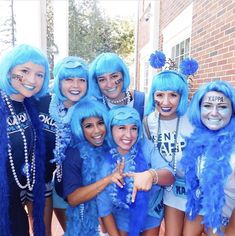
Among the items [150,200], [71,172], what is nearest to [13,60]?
[71,172]

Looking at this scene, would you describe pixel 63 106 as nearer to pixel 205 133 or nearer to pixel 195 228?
pixel 205 133

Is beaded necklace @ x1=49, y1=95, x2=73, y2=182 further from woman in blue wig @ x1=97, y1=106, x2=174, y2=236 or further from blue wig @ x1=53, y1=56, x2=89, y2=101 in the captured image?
woman in blue wig @ x1=97, y1=106, x2=174, y2=236

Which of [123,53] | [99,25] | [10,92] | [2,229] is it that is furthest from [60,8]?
[123,53]

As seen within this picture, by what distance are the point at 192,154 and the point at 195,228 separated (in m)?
0.64

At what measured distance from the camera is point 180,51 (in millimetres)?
6988

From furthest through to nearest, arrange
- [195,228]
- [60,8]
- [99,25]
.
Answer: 1. [99,25]
2. [60,8]
3. [195,228]

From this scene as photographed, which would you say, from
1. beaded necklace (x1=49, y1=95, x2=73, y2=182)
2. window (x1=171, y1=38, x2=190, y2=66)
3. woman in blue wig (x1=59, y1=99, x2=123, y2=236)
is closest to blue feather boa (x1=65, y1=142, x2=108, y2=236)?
→ woman in blue wig (x1=59, y1=99, x2=123, y2=236)

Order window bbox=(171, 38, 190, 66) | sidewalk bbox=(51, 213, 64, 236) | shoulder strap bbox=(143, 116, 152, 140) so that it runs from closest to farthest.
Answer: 1. shoulder strap bbox=(143, 116, 152, 140)
2. sidewalk bbox=(51, 213, 64, 236)
3. window bbox=(171, 38, 190, 66)

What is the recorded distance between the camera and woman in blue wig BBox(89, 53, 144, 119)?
8.79ft

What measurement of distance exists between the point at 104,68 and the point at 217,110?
40.4 inches

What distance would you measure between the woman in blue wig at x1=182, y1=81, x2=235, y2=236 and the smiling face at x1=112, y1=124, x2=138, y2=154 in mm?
431

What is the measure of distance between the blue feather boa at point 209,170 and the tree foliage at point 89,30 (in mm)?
14458

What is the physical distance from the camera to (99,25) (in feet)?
65.1

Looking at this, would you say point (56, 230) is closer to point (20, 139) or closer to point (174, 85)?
point (20, 139)
